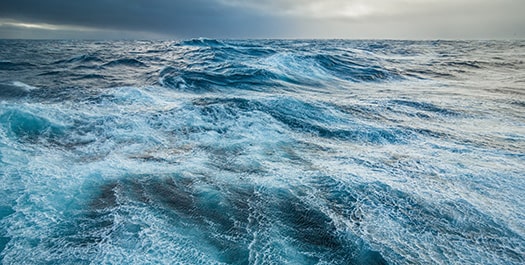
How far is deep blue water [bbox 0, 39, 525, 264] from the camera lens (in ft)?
11.3

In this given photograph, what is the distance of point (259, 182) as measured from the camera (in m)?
5.01

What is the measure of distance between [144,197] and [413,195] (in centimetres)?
388

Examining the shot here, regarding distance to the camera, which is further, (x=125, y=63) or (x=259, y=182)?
(x=125, y=63)

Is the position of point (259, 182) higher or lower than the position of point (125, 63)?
lower

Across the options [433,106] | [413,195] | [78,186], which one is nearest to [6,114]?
[78,186]

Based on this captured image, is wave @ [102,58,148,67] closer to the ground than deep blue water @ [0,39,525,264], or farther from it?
farther from it

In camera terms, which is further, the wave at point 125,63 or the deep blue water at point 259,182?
the wave at point 125,63

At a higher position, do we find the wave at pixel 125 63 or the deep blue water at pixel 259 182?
the wave at pixel 125 63

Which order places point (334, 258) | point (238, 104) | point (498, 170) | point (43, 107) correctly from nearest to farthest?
point (334, 258), point (498, 170), point (43, 107), point (238, 104)

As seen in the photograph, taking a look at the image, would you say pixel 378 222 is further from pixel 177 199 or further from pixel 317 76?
pixel 317 76

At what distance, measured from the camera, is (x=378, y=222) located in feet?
12.9

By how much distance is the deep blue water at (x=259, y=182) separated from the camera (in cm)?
346

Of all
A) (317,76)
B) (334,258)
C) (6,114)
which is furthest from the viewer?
(317,76)

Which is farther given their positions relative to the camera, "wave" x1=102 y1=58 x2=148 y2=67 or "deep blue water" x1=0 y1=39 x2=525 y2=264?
"wave" x1=102 y1=58 x2=148 y2=67
